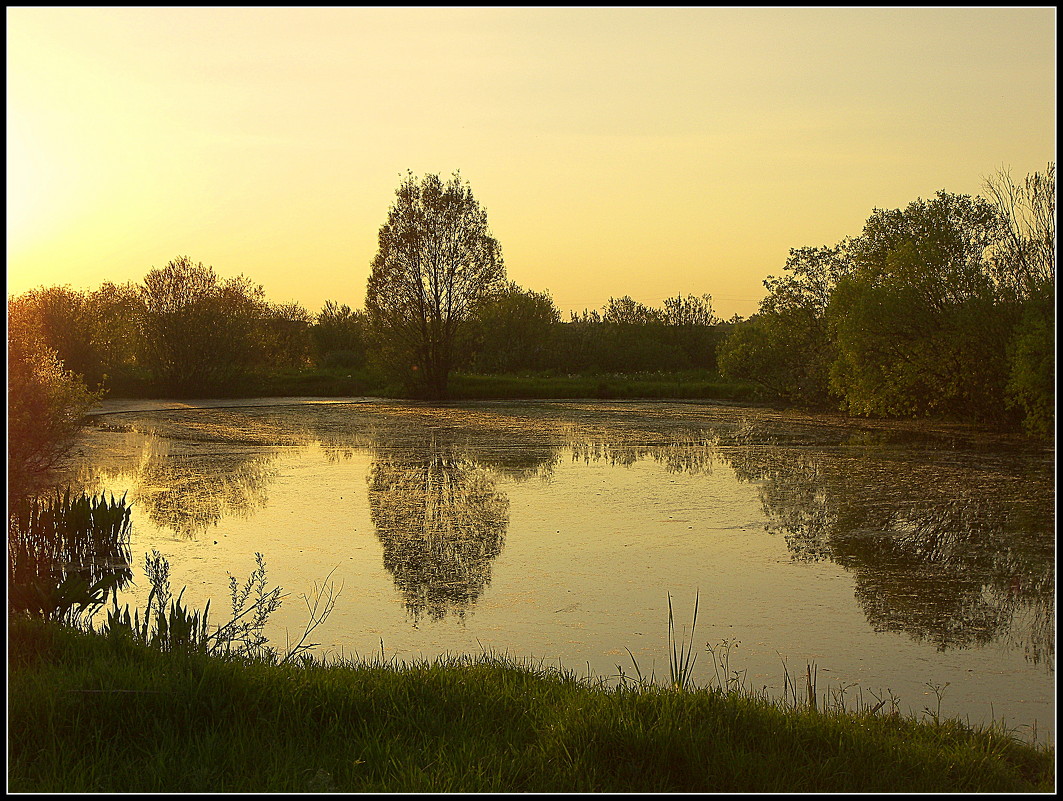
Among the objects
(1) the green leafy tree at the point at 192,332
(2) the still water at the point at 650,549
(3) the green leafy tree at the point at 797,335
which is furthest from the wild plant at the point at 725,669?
(1) the green leafy tree at the point at 192,332

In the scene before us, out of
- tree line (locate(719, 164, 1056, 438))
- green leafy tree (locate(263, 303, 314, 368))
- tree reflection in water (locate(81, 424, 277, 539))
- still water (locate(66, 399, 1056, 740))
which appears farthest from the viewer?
green leafy tree (locate(263, 303, 314, 368))

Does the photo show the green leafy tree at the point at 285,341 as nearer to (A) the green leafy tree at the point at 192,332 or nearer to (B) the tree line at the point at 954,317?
(A) the green leafy tree at the point at 192,332

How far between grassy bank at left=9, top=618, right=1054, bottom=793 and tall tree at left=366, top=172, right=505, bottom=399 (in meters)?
25.6

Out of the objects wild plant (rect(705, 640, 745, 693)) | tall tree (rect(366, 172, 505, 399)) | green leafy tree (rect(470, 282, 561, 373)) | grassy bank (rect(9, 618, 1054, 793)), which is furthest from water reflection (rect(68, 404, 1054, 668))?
green leafy tree (rect(470, 282, 561, 373))

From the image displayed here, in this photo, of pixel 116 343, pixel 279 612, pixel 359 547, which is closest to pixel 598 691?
pixel 279 612

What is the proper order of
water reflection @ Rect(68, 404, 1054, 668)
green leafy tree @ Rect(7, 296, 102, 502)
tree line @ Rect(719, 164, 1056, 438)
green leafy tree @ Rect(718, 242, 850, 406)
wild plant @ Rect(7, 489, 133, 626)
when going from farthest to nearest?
green leafy tree @ Rect(718, 242, 850, 406) < tree line @ Rect(719, 164, 1056, 438) < green leafy tree @ Rect(7, 296, 102, 502) < wild plant @ Rect(7, 489, 133, 626) < water reflection @ Rect(68, 404, 1054, 668)

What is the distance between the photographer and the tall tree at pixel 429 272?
2914cm

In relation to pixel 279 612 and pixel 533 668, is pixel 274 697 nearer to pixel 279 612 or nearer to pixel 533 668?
Result: pixel 533 668

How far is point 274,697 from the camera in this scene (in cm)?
377

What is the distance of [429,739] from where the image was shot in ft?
11.7

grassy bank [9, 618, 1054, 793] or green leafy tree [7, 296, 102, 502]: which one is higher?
green leafy tree [7, 296, 102, 502]

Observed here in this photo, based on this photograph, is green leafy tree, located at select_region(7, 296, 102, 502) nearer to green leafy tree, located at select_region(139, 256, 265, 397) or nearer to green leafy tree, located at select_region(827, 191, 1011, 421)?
green leafy tree, located at select_region(827, 191, 1011, 421)

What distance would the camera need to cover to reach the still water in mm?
5340

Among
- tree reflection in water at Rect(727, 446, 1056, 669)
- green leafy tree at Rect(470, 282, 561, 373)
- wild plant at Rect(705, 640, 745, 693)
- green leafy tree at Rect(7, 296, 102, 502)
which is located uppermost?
green leafy tree at Rect(470, 282, 561, 373)
